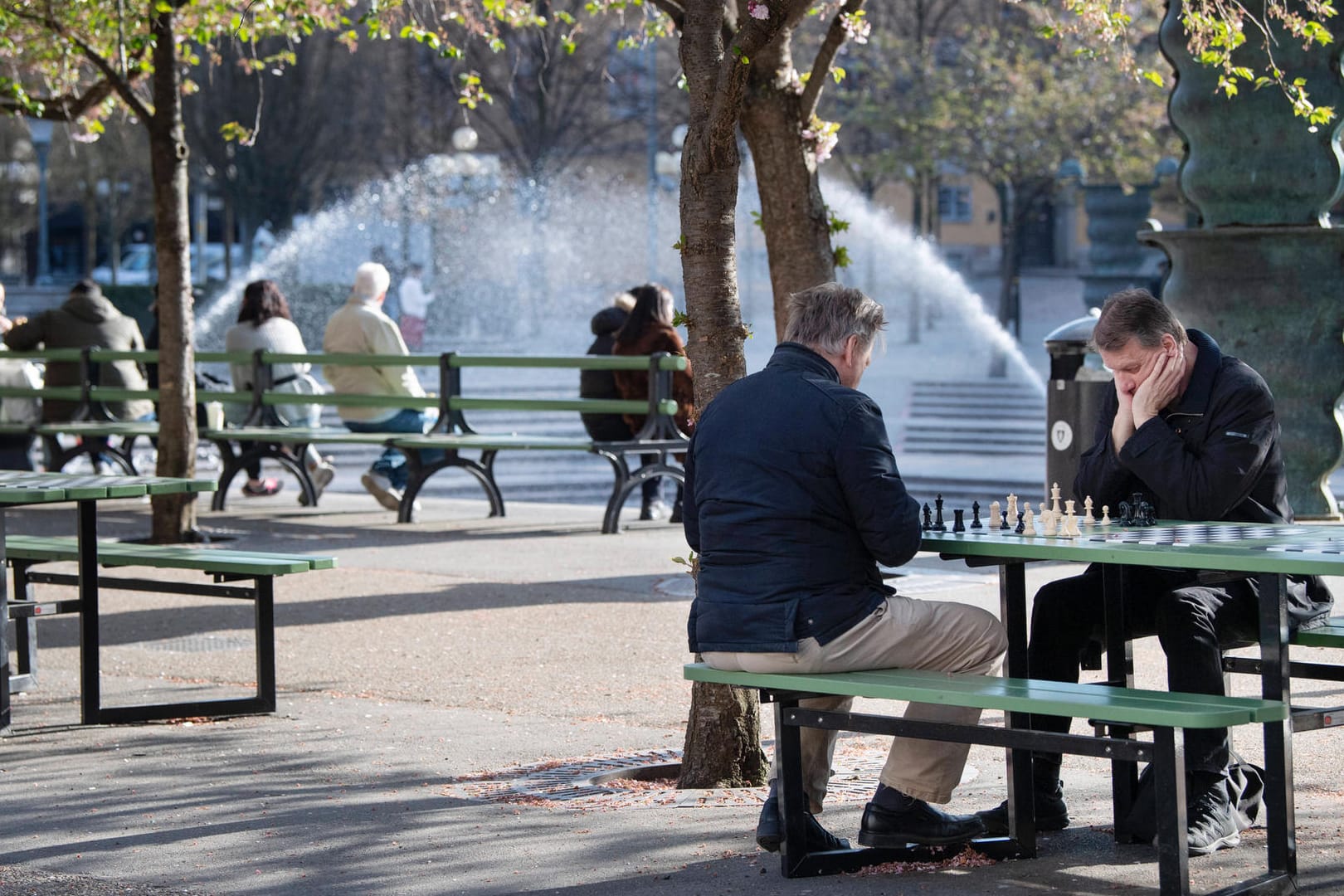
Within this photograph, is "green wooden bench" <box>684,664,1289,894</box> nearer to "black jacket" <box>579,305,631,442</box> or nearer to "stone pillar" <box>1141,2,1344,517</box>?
"stone pillar" <box>1141,2,1344,517</box>

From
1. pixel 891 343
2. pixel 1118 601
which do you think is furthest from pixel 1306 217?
pixel 891 343

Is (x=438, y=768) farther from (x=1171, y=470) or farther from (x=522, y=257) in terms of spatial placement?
(x=522, y=257)

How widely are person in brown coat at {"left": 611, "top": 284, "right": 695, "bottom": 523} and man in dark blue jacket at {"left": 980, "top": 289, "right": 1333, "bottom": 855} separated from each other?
775 cm

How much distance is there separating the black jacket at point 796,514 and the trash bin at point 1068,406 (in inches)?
230

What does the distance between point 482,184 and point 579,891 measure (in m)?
38.8

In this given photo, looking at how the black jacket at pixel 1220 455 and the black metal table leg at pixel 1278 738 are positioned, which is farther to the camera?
the black jacket at pixel 1220 455

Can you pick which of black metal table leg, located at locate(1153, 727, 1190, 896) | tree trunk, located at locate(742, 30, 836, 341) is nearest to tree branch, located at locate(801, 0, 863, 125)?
tree trunk, located at locate(742, 30, 836, 341)

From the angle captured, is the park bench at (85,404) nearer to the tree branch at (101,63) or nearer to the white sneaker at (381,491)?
the white sneaker at (381,491)

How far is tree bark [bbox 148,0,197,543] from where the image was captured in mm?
11773

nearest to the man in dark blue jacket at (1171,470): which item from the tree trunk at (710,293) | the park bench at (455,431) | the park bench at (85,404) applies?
the tree trunk at (710,293)

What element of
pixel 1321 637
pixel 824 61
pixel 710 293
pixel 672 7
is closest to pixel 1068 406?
pixel 824 61

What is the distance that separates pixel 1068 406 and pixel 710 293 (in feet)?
16.7

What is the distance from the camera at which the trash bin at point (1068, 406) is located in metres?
10.7

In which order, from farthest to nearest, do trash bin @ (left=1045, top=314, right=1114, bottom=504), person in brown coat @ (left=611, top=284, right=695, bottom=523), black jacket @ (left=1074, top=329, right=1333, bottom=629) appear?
person in brown coat @ (left=611, top=284, right=695, bottom=523)
trash bin @ (left=1045, top=314, right=1114, bottom=504)
black jacket @ (left=1074, top=329, right=1333, bottom=629)
